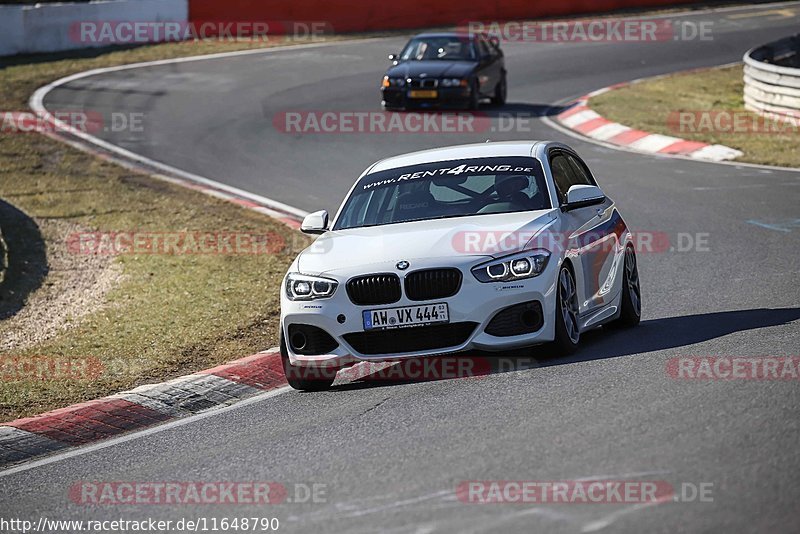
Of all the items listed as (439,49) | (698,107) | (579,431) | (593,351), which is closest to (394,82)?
(439,49)

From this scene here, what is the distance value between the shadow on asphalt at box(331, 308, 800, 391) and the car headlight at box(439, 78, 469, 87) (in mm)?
15090

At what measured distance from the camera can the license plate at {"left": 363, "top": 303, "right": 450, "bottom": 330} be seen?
29.2 ft

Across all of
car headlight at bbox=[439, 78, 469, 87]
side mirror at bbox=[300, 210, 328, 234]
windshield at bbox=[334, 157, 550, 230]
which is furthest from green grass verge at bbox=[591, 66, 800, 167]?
side mirror at bbox=[300, 210, 328, 234]

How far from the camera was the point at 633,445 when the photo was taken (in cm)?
673

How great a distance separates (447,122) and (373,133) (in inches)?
64.8

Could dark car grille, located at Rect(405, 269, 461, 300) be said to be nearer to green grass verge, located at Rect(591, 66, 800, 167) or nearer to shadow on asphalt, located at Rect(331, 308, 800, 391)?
shadow on asphalt, located at Rect(331, 308, 800, 391)

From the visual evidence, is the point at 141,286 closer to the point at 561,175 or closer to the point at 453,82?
the point at 561,175

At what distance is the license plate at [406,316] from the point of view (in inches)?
350

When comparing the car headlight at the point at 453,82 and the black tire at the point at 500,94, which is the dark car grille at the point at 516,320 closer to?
the car headlight at the point at 453,82

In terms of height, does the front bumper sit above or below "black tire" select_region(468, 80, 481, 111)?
above

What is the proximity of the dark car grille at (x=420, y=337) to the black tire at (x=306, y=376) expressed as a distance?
1.54ft

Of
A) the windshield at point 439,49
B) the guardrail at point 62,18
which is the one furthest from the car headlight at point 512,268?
the guardrail at point 62,18

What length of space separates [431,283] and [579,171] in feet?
9.00

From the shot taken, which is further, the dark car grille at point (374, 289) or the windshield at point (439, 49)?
the windshield at point (439, 49)
